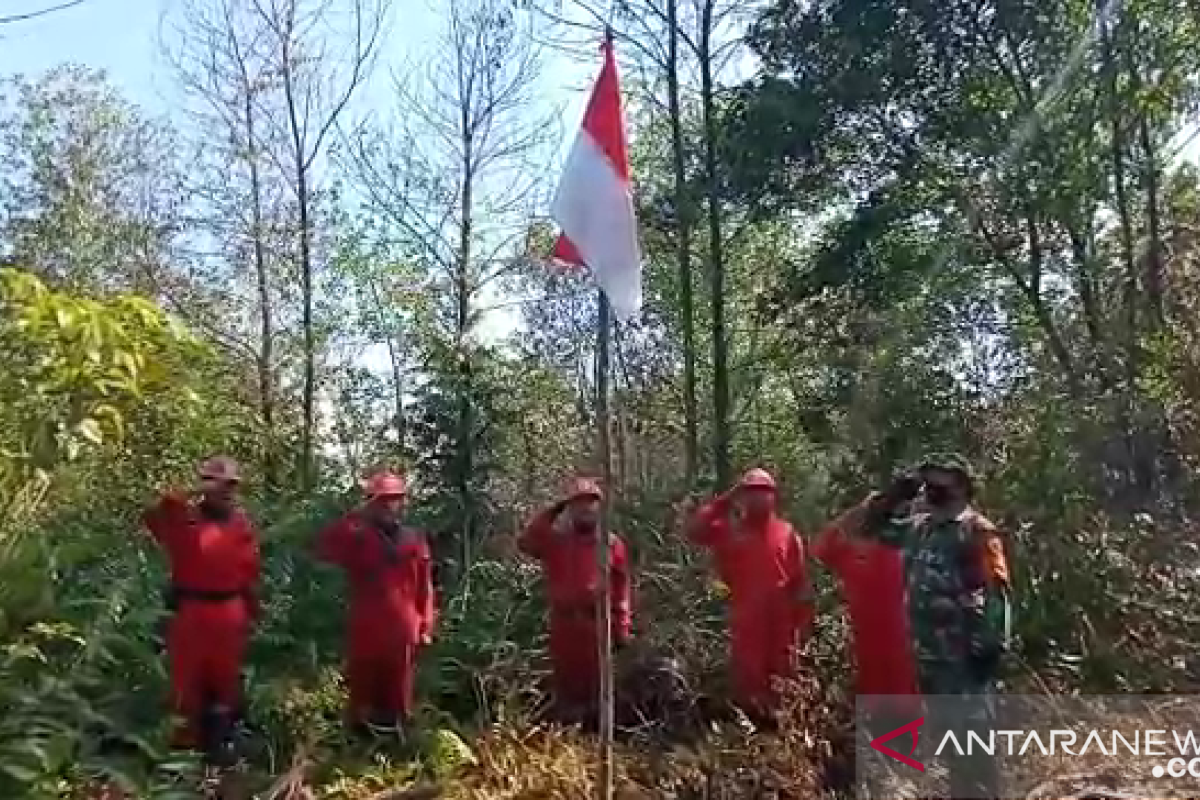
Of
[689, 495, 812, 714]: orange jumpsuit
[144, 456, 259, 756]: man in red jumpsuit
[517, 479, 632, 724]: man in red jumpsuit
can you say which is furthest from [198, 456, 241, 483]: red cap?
[689, 495, 812, 714]: orange jumpsuit

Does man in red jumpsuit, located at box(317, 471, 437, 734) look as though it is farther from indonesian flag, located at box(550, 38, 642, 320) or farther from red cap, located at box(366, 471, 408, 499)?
indonesian flag, located at box(550, 38, 642, 320)

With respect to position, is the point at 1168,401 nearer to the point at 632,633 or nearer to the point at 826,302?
the point at 826,302

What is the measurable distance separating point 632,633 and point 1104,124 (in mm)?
8242

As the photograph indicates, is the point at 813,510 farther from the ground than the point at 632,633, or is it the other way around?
the point at 813,510

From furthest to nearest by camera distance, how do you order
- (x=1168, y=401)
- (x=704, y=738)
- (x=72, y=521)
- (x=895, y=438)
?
(x=895, y=438) < (x=1168, y=401) < (x=72, y=521) < (x=704, y=738)

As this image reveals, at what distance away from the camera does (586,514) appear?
22.9 ft

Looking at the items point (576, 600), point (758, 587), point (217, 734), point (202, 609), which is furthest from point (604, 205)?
point (217, 734)

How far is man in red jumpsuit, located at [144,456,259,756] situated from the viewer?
6070mm

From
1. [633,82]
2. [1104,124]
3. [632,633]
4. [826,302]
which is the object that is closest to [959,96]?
[1104,124]

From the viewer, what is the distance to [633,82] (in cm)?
1731

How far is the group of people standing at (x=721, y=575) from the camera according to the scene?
17.5ft

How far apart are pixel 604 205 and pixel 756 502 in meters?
2.13

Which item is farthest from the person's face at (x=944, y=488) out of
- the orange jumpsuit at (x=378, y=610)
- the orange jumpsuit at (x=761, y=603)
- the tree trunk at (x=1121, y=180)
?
the tree trunk at (x=1121, y=180)

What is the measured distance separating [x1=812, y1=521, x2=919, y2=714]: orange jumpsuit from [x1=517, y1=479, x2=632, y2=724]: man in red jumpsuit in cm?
138
